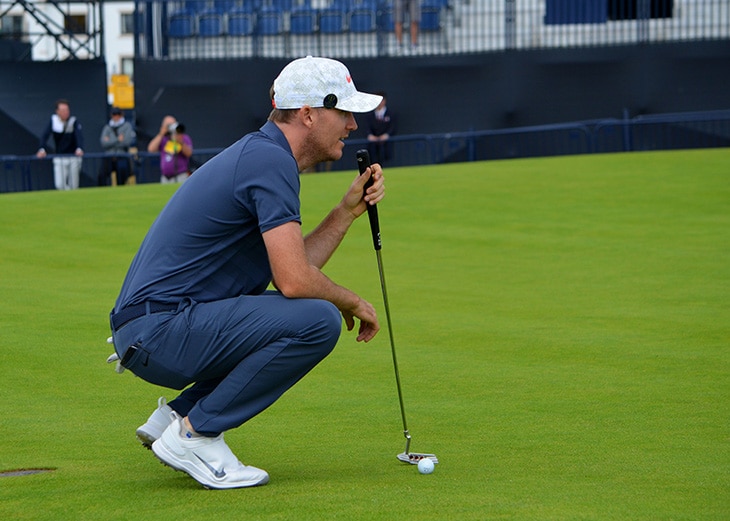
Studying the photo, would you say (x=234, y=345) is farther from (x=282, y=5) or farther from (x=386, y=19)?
(x=282, y=5)

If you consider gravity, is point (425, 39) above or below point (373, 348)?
above

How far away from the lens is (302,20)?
2783cm

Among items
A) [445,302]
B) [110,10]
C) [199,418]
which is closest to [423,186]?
[445,302]

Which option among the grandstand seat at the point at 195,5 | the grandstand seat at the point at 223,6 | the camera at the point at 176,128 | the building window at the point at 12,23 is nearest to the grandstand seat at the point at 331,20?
the grandstand seat at the point at 223,6

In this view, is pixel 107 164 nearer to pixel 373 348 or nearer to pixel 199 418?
pixel 373 348

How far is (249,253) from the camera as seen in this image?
510cm

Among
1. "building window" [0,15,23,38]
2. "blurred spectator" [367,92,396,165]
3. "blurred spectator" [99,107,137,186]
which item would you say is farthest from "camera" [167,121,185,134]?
"building window" [0,15,23,38]

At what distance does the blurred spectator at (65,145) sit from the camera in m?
23.6

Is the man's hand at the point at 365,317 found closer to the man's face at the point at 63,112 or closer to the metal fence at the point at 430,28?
the man's face at the point at 63,112

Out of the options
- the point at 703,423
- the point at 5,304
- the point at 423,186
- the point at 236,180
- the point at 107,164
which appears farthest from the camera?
the point at 107,164

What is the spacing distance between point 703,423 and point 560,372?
1.71 metres

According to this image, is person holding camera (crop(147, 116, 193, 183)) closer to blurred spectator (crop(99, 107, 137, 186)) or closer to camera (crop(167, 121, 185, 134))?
camera (crop(167, 121, 185, 134))

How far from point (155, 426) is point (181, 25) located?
23170 mm

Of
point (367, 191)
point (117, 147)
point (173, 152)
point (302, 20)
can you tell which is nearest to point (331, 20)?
point (302, 20)
